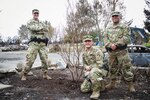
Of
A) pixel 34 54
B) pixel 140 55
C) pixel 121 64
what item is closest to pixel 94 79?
pixel 121 64

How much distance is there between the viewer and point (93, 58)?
19.2 feet

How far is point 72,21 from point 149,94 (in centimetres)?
247

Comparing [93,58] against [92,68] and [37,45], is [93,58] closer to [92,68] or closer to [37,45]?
[92,68]

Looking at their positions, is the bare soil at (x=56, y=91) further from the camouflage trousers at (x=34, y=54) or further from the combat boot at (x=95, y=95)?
the camouflage trousers at (x=34, y=54)

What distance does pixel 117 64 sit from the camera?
6340 mm

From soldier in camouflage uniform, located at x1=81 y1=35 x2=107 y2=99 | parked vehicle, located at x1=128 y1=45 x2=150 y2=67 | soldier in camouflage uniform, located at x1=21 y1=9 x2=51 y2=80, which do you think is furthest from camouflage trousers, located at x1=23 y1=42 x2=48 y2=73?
parked vehicle, located at x1=128 y1=45 x2=150 y2=67

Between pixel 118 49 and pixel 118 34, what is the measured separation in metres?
0.34

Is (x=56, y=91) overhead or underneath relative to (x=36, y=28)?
underneath

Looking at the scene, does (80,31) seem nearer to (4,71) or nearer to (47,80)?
(47,80)

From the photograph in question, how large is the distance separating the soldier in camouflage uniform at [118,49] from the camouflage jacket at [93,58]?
49cm

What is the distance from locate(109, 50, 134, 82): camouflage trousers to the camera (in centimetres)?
613

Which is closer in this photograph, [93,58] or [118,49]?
[93,58]

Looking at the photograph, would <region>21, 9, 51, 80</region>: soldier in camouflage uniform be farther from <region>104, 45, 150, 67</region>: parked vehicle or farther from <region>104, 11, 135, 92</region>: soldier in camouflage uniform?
<region>104, 45, 150, 67</region>: parked vehicle

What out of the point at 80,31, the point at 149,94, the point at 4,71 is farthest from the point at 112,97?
the point at 4,71
